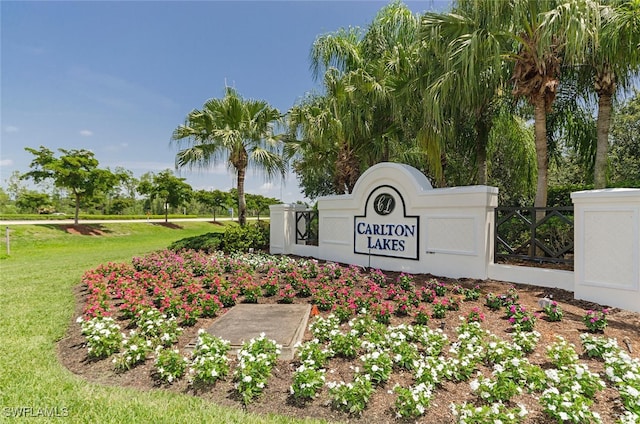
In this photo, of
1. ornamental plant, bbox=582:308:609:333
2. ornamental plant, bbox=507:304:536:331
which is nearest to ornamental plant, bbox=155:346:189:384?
ornamental plant, bbox=507:304:536:331

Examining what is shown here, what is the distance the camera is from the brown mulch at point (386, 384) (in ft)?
8.59

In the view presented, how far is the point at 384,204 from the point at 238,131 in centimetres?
666

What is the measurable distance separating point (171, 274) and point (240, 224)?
5.02 meters

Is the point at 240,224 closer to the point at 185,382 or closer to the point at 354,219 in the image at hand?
the point at 354,219

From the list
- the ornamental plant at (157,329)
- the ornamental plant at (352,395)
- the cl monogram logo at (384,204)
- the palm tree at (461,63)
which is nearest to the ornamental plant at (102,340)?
the ornamental plant at (157,329)

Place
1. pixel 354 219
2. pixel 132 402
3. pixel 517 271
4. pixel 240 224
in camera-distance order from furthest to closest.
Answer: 1. pixel 240 224
2. pixel 354 219
3. pixel 517 271
4. pixel 132 402

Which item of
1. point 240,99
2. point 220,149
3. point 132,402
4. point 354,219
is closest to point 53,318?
point 132,402

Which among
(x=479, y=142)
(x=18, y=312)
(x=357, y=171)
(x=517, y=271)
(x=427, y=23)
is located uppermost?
(x=427, y=23)

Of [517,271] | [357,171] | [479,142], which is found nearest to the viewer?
[517,271]

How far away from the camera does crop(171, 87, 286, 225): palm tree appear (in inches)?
478

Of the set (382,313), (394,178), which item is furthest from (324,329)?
(394,178)

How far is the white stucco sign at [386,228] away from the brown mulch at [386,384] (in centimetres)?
247

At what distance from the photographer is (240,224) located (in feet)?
39.9

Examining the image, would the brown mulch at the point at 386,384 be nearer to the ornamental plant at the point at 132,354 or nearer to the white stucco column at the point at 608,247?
the ornamental plant at the point at 132,354
